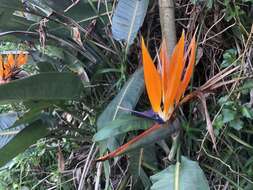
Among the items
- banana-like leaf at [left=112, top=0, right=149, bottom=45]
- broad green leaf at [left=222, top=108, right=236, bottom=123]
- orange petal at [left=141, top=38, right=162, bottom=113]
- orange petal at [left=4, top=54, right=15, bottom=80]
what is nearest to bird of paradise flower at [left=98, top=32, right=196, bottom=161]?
orange petal at [left=141, top=38, right=162, bottom=113]

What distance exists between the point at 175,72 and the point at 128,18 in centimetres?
29

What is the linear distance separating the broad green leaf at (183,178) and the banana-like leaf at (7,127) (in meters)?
0.39

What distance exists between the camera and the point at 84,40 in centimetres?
119

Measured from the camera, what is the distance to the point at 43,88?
992mm

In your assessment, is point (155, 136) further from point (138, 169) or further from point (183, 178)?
point (138, 169)

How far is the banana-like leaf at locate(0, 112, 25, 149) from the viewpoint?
1145mm

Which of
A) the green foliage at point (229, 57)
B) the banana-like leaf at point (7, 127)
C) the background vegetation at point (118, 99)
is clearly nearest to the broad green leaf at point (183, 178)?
the background vegetation at point (118, 99)

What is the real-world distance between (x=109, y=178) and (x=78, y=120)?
17cm

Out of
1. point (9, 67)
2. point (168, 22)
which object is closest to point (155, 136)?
point (168, 22)

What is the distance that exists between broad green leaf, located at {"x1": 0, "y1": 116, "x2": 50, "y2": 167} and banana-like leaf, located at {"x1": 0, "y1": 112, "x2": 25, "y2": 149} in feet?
0.22

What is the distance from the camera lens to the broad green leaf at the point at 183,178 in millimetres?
863

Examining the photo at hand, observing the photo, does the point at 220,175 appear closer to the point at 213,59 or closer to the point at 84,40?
the point at 213,59

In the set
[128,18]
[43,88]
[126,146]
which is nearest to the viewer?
[126,146]

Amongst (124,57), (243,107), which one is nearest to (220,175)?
(243,107)
